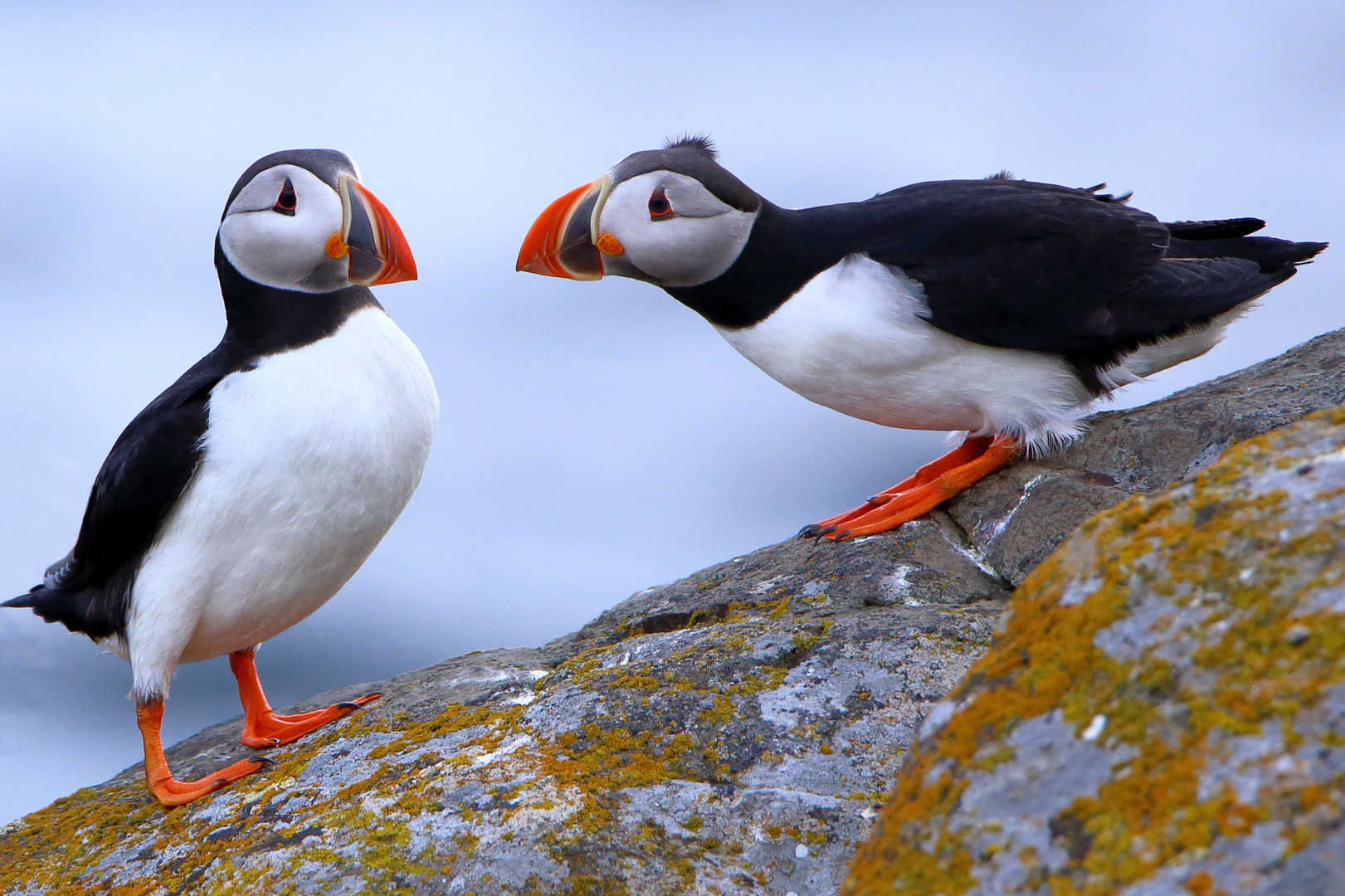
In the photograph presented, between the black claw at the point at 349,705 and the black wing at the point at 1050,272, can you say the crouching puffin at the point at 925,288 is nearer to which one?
the black wing at the point at 1050,272

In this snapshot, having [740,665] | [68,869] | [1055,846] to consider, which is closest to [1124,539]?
[1055,846]

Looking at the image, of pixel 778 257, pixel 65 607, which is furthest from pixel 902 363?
pixel 65 607

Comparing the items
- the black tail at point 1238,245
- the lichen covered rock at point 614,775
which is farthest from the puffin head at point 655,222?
the black tail at point 1238,245

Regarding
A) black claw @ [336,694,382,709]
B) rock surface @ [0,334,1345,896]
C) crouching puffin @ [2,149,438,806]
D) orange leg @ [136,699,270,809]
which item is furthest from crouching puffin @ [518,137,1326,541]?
orange leg @ [136,699,270,809]

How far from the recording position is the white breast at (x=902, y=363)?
4.84 m

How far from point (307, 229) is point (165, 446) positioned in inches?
41.9

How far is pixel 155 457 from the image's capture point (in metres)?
4.57

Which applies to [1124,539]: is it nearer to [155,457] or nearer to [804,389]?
[804,389]

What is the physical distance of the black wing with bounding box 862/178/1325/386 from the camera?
488cm

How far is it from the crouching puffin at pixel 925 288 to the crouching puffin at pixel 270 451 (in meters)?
1.01

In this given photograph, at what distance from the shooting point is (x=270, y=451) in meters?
4.43

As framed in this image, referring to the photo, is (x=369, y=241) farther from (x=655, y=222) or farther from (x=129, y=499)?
(x=129, y=499)

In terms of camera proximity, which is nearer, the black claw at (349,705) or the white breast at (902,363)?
the black claw at (349,705)

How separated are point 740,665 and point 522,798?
0.85 metres
